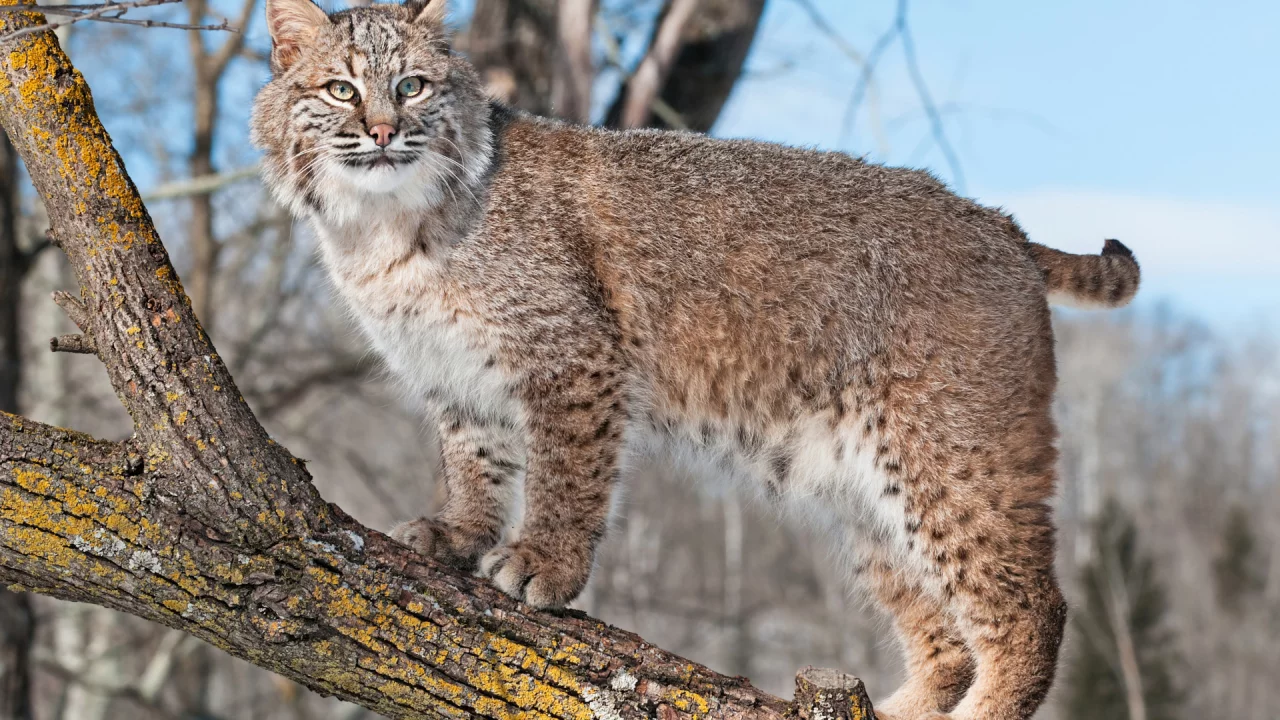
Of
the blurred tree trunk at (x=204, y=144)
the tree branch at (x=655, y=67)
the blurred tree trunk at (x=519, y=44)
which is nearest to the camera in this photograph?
the tree branch at (x=655, y=67)

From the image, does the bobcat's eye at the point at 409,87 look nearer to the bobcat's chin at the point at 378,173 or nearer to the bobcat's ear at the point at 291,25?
the bobcat's chin at the point at 378,173

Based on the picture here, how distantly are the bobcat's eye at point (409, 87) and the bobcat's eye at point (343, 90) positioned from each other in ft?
0.53

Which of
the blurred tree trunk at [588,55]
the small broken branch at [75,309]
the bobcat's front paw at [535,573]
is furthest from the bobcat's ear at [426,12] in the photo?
the blurred tree trunk at [588,55]

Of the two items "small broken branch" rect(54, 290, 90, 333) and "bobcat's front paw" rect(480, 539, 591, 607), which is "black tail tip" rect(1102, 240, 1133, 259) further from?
"small broken branch" rect(54, 290, 90, 333)

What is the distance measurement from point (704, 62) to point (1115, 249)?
4.43 meters

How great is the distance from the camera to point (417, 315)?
13.9 ft

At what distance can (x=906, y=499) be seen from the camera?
4277 mm

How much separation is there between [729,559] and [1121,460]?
38691mm

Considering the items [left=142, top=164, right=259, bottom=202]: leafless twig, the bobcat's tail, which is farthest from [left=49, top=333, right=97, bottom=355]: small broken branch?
[left=142, top=164, right=259, bottom=202]: leafless twig

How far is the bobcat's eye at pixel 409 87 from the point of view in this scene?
13.5ft

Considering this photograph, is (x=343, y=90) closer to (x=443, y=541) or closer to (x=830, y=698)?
(x=443, y=541)

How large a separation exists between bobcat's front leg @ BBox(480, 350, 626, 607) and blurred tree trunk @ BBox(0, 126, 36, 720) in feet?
12.7

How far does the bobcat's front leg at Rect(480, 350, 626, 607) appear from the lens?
12.8 ft

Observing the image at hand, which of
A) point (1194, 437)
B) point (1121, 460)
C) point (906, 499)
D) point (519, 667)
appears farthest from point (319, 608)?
point (1194, 437)
